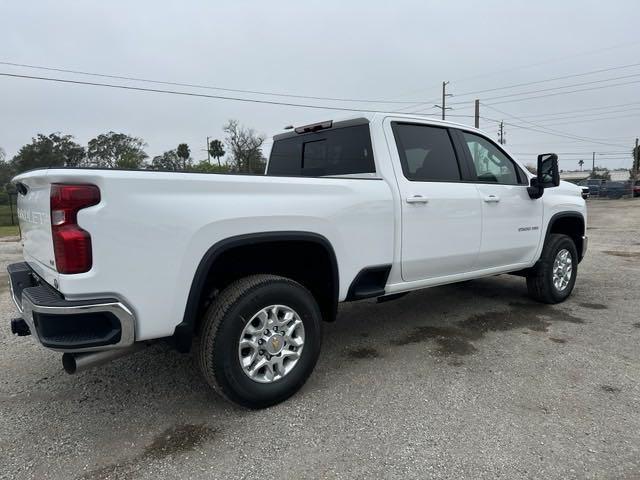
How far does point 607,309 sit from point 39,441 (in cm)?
544

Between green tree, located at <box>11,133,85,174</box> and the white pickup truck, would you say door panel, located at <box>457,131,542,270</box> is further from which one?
green tree, located at <box>11,133,85,174</box>

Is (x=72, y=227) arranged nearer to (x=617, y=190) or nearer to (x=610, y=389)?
(x=610, y=389)

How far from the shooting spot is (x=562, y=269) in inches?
Result: 213

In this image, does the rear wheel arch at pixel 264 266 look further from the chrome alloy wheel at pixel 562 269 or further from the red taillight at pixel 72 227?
the chrome alloy wheel at pixel 562 269

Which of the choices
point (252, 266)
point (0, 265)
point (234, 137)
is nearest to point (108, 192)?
point (252, 266)

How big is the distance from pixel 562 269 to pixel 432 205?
255 cm

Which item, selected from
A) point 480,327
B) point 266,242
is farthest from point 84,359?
point 480,327

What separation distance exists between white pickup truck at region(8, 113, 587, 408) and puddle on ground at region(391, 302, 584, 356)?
0.55m

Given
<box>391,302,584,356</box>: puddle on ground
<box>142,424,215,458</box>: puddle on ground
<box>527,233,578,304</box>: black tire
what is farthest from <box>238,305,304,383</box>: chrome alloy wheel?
<box>527,233,578,304</box>: black tire

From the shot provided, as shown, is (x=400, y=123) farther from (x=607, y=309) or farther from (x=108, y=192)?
(x=607, y=309)

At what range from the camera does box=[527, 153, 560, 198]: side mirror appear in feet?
15.4

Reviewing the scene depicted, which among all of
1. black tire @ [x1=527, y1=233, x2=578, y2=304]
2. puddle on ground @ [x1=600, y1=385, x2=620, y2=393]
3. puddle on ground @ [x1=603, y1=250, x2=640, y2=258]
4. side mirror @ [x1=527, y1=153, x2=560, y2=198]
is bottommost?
Answer: puddle on ground @ [x1=600, y1=385, x2=620, y2=393]

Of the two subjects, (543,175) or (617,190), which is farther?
(617,190)

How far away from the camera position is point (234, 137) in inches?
2212
